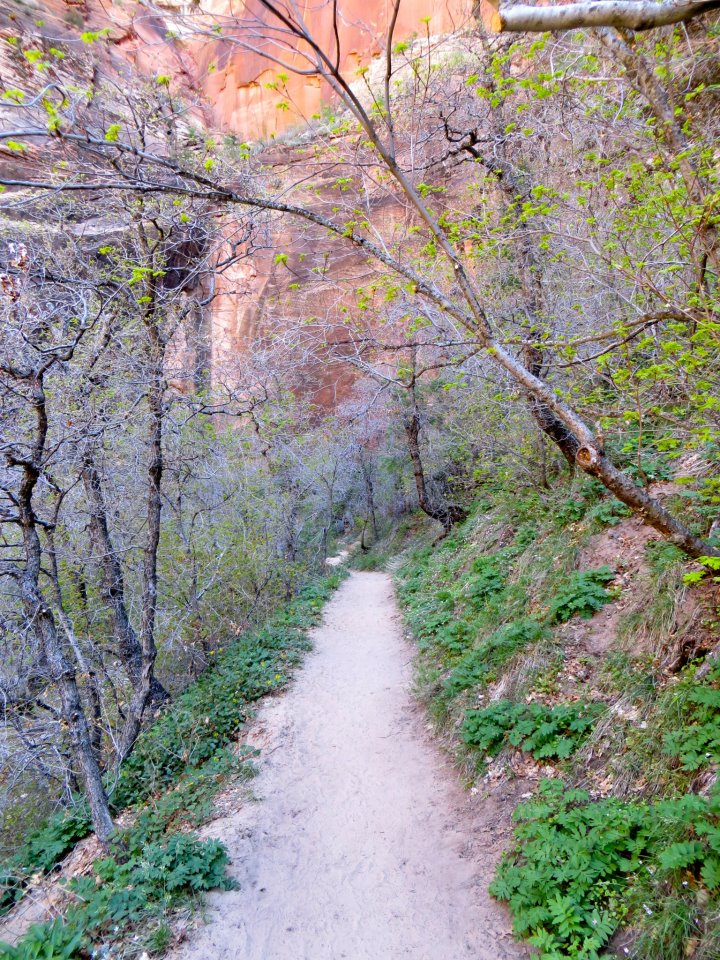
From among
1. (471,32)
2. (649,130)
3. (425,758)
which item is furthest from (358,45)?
(425,758)

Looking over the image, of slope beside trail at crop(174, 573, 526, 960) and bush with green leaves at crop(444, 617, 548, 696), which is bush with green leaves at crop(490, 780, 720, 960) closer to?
slope beside trail at crop(174, 573, 526, 960)

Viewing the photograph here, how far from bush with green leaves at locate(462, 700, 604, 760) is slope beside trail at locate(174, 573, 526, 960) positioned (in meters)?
0.46

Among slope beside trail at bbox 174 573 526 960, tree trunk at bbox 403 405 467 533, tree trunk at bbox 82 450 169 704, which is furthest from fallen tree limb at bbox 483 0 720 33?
tree trunk at bbox 403 405 467 533

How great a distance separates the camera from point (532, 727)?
155 inches

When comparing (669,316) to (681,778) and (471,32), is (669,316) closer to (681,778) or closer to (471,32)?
(681,778)

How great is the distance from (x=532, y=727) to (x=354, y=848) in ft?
5.50

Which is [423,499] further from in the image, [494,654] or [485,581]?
[494,654]

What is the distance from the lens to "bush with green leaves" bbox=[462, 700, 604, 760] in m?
3.63

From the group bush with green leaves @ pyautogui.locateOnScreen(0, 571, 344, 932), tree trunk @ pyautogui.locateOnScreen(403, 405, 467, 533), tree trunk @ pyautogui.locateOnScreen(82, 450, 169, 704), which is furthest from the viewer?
tree trunk @ pyautogui.locateOnScreen(403, 405, 467, 533)

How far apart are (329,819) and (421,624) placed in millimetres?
3620

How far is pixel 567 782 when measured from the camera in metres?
3.43

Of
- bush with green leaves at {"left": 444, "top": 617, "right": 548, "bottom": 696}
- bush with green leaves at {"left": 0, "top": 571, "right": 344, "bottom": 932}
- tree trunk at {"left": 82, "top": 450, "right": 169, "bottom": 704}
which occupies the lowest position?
bush with green leaves at {"left": 0, "top": 571, "right": 344, "bottom": 932}

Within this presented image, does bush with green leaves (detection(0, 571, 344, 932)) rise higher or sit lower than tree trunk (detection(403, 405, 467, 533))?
lower

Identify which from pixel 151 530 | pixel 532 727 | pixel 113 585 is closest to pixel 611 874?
pixel 532 727
